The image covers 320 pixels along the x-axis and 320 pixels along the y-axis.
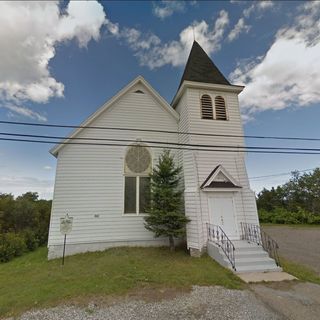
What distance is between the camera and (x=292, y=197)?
108 feet

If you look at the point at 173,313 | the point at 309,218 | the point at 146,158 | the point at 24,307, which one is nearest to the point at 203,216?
the point at 146,158

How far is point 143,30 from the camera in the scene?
458 inches

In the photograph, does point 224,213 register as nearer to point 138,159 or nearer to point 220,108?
point 138,159

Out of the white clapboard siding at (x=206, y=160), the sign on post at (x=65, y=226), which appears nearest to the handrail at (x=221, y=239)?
the white clapboard siding at (x=206, y=160)

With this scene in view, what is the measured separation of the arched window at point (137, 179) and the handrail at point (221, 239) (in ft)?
11.1

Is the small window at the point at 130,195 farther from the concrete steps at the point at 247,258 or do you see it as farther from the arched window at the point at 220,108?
the arched window at the point at 220,108

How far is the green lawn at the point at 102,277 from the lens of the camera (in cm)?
504

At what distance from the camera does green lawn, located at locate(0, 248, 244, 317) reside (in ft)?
16.5

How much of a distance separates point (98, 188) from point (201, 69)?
896 cm

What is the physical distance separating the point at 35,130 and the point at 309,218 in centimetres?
2588

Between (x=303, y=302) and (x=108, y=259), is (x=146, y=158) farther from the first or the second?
(x=303, y=302)

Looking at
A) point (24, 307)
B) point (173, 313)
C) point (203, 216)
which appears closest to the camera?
point (173, 313)

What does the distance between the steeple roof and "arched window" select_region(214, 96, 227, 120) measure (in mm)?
1034

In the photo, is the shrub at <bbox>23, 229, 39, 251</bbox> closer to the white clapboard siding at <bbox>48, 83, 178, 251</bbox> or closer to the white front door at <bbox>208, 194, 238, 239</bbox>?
the white clapboard siding at <bbox>48, 83, 178, 251</bbox>
